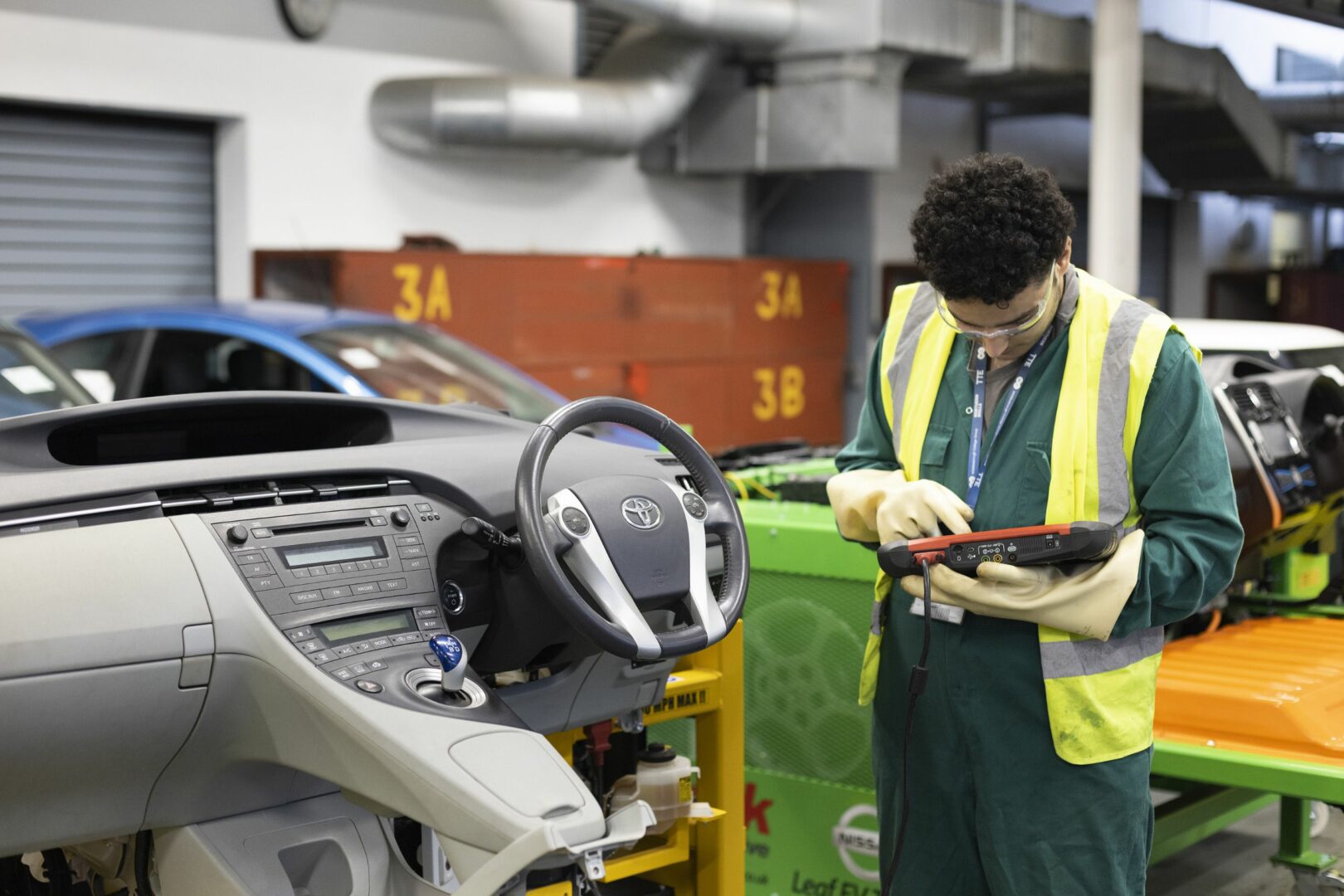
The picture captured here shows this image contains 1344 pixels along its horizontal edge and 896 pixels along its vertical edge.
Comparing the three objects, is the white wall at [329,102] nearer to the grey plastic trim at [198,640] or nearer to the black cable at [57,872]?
the black cable at [57,872]

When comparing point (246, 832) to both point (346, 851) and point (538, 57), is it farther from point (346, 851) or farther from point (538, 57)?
point (538, 57)

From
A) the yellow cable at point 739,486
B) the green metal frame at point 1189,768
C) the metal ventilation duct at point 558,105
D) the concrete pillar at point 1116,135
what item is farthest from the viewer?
the concrete pillar at point 1116,135

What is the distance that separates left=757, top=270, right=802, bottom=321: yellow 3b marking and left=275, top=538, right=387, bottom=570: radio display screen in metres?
8.66

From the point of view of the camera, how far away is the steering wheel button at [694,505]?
86.2 inches

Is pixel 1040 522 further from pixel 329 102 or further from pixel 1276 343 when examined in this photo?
pixel 329 102

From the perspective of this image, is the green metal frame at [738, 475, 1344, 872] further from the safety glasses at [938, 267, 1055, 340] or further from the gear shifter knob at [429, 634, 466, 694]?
the gear shifter knob at [429, 634, 466, 694]

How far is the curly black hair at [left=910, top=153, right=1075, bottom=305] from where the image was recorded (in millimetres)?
2135

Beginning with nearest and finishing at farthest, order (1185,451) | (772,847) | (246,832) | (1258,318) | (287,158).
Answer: (246,832), (1185,451), (772,847), (287,158), (1258,318)

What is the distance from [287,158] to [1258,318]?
12.9 meters

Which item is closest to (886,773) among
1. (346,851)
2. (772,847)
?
(346,851)

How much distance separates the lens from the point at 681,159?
11.3 meters

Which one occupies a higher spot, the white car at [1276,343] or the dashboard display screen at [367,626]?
the white car at [1276,343]

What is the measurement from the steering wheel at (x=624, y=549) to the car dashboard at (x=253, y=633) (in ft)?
0.49

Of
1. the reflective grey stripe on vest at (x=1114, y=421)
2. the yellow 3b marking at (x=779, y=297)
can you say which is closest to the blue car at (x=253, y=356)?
the reflective grey stripe on vest at (x=1114, y=421)
